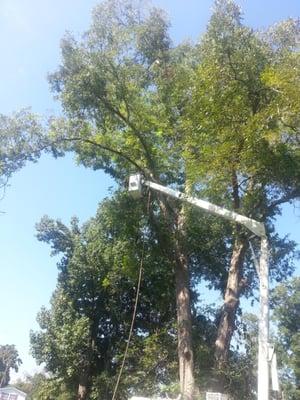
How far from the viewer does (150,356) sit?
13.9 meters

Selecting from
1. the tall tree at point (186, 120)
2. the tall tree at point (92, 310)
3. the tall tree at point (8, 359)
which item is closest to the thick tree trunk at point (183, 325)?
the tall tree at point (186, 120)

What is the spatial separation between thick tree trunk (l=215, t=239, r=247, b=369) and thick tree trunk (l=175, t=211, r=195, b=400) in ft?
2.39

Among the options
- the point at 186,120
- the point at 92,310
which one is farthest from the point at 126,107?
the point at 92,310

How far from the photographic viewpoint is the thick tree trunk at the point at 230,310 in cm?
1045

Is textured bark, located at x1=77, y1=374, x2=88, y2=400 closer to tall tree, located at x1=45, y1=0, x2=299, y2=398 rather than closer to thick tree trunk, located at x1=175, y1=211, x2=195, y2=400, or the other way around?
tall tree, located at x1=45, y1=0, x2=299, y2=398

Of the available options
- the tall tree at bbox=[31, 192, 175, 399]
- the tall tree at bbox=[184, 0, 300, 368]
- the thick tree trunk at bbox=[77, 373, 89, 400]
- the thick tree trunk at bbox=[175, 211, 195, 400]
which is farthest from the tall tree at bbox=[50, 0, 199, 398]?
the thick tree trunk at bbox=[77, 373, 89, 400]

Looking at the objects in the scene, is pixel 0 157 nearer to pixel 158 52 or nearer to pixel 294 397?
pixel 158 52

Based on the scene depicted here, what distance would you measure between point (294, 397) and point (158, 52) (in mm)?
37596

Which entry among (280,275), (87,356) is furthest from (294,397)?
(280,275)

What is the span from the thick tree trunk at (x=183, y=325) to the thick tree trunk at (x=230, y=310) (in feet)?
2.39

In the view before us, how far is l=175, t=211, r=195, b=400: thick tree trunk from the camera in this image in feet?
32.5

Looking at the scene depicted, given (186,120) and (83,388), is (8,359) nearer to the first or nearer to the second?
(83,388)

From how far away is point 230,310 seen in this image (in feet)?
35.2

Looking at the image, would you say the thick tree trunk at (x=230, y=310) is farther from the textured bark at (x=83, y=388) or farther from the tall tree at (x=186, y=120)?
the textured bark at (x=83, y=388)
